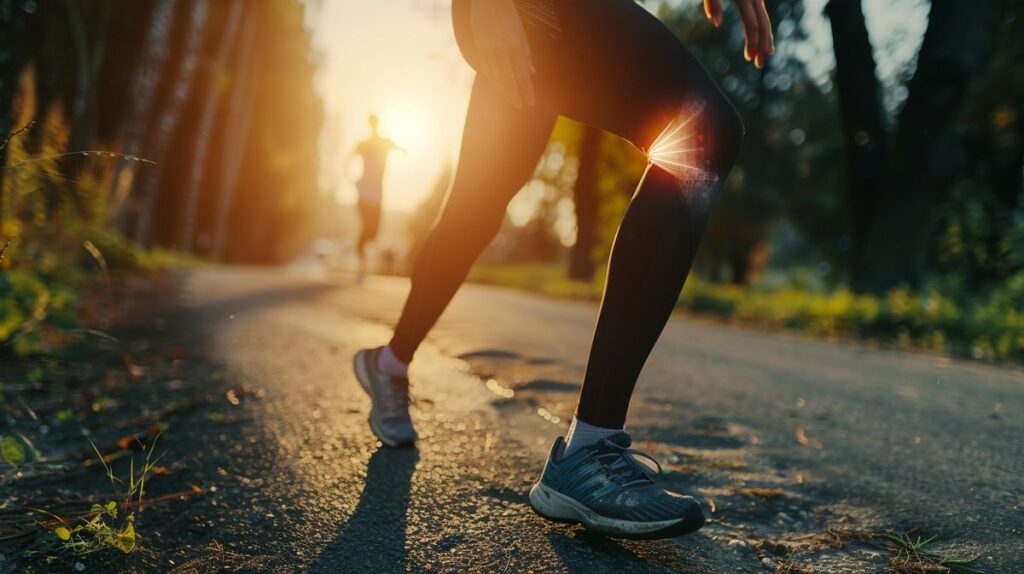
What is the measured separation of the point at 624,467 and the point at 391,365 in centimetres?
83

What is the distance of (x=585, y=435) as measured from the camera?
5.07 ft

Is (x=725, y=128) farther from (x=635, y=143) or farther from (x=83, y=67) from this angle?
(x=83, y=67)

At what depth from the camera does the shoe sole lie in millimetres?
1378

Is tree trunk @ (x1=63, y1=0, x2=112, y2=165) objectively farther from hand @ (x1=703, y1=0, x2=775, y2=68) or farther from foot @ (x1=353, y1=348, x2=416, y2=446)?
hand @ (x1=703, y1=0, x2=775, y2=68)

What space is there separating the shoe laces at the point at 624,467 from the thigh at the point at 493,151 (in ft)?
2.44

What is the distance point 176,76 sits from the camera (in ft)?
48.1

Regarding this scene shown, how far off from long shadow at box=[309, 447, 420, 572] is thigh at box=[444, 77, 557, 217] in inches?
28.1

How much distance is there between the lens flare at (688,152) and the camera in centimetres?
153

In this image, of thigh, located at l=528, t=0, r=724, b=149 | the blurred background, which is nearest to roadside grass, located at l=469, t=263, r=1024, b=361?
the blurred background

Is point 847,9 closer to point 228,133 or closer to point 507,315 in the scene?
point 507,315

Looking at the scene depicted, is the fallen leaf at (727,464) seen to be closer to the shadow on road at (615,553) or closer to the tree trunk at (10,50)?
the shadow on road at (615,553)

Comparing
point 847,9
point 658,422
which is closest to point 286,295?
point 658,422

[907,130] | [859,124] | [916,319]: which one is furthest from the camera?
[859,124]

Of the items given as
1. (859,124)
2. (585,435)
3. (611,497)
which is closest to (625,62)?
(585,435)
